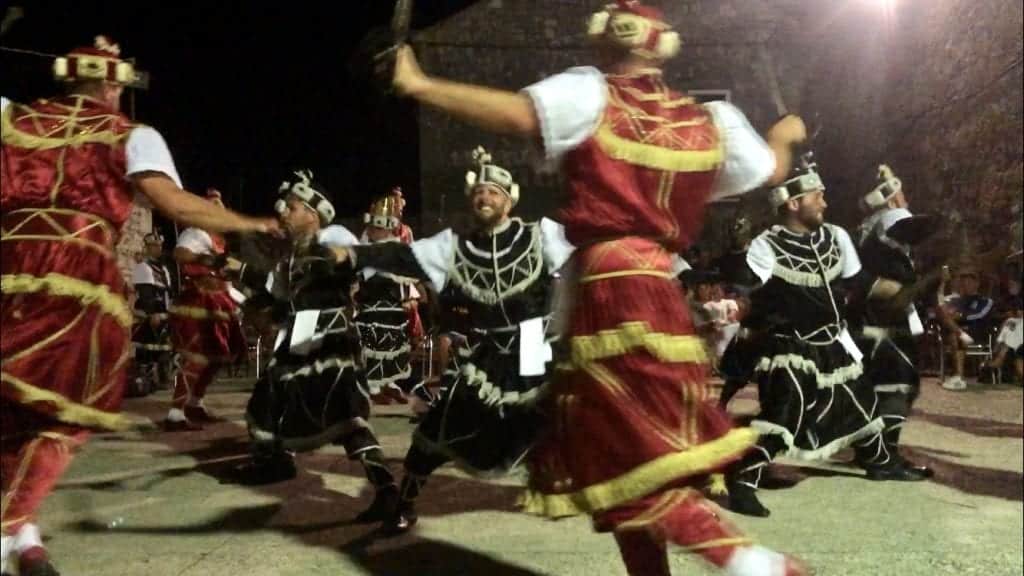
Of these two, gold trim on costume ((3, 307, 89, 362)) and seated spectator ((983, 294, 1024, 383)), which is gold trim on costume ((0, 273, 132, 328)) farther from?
seated spectator ((983, 294, 1024, 383))

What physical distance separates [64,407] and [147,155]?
793mm

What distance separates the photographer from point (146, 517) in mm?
4594

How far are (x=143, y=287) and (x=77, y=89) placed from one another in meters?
7.16

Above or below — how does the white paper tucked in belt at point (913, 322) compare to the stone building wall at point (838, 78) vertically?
below

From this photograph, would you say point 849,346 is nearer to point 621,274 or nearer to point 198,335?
point 621,274

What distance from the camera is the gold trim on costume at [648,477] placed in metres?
2.20

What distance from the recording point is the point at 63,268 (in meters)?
2.88

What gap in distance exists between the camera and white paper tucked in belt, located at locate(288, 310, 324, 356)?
189 inches

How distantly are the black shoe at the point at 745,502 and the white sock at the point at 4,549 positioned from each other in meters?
3.11

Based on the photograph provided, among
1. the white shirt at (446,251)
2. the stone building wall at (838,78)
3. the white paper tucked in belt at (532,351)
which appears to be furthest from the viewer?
the stone building wall at (838,78)

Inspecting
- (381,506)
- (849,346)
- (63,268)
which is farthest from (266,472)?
(849,346)

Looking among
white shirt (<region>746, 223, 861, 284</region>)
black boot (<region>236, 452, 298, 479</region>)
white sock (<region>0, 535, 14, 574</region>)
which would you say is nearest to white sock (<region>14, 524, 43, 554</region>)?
white sock (<region>0, 535, 14, 574</region>)

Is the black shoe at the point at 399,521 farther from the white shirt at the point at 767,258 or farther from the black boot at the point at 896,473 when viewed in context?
the black boot at the point at 896,473

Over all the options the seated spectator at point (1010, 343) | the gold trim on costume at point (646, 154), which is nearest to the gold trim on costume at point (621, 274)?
the gold trim on costume at point (646, 154)
